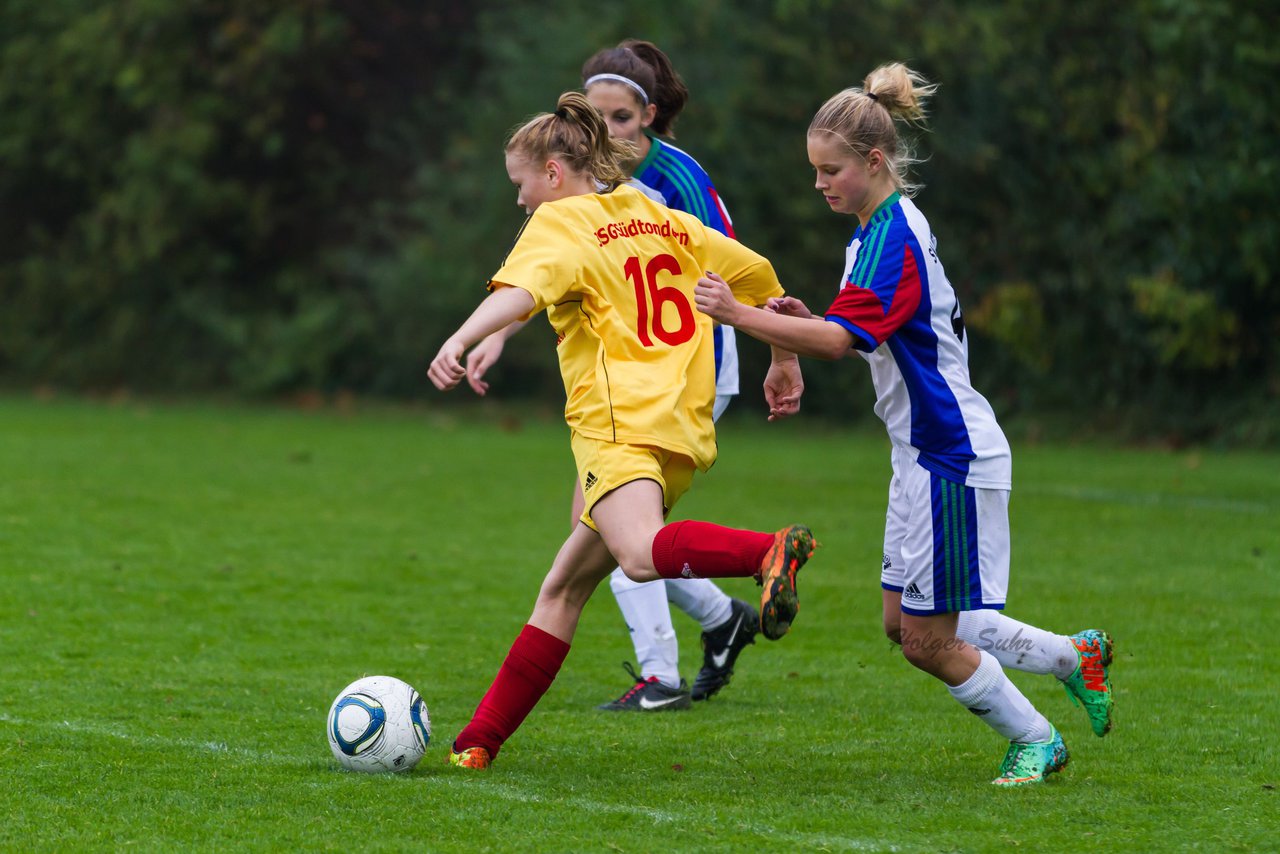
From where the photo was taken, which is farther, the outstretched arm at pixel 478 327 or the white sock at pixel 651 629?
the white sock at pixel 651 629

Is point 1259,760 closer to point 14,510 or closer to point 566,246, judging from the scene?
point 566,246

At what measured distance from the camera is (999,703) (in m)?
4.55

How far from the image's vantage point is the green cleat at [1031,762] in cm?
458

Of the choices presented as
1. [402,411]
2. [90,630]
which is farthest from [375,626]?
[402,411]

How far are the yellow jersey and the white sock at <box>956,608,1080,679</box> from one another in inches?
35.4

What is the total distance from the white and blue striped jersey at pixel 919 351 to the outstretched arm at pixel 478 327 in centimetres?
83

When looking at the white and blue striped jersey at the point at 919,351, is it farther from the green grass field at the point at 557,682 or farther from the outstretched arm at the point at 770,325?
the green grass field at the point at 557,682

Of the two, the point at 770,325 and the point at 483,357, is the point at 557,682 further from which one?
the point at 770,325

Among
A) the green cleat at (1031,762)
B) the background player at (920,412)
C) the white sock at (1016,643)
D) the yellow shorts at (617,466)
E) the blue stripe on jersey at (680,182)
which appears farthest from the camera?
the blue stripe on jersey at (680,182)

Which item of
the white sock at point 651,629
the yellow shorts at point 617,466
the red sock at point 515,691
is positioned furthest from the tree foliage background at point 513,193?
the red sock at point 515,691

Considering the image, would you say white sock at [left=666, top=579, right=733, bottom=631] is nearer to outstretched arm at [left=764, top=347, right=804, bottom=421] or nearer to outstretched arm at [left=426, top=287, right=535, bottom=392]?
outstretched arm at [left=764, top=347, right=804, bottom=421]

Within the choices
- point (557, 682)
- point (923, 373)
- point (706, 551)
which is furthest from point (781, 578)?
point (557, 682)

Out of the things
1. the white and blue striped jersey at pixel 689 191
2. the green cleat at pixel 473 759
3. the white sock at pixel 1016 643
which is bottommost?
the green cleat at pixel 473 759

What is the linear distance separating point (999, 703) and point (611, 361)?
4.69ft
